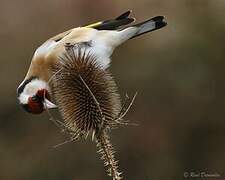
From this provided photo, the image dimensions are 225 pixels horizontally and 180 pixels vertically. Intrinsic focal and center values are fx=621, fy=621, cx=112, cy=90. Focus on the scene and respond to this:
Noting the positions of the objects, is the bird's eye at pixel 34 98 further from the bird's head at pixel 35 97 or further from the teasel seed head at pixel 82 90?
the teasel seed head at pixel 82 90

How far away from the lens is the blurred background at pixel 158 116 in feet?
19.9

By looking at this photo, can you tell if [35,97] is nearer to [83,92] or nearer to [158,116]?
[83,92]

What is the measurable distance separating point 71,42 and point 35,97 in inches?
14.1

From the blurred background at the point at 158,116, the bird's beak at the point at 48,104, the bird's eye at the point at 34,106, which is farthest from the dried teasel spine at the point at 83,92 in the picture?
the blurred background at the point at 158,116

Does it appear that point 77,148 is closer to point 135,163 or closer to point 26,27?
point 135,163

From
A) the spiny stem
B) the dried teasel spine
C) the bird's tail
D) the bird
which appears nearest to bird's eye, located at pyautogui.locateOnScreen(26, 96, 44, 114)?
the bird

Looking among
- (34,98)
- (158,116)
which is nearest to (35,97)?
(34,98)

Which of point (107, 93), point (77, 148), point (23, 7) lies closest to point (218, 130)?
point (77, 148)

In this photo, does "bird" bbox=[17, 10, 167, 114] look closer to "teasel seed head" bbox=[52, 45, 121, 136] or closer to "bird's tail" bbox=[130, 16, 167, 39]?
"bird's tail" bbox=[130, 16, 167, 39]

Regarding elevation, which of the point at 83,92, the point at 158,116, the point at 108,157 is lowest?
the point at 158,116

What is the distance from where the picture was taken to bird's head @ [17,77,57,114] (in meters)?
3.30

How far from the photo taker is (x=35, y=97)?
3363 millimetres

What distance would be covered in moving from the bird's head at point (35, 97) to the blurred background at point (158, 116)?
8.68 ft

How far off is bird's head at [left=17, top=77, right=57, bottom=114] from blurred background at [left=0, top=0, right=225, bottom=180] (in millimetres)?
2645
